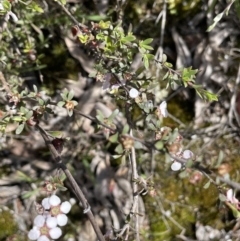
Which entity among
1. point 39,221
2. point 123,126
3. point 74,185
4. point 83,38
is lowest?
point 123,126

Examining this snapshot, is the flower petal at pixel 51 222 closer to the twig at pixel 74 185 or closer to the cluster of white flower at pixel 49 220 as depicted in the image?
the cluster of white flower at pixel 49 220

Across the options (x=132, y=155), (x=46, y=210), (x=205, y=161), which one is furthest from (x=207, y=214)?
(x=46, y=210)

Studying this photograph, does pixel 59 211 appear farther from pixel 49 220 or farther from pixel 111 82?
pixel 111 82

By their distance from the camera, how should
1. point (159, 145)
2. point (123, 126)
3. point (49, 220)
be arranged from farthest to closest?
point (123, 126)
point (49, 220)
point (159, 145)

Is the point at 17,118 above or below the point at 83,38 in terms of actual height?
below

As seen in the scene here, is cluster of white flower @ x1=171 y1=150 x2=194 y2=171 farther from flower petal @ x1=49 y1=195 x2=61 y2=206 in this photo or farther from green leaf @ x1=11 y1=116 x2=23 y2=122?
green leaf @ x1=11 y1=116 x2=23 y2=122

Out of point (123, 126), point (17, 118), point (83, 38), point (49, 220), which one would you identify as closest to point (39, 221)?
point (49, 220)

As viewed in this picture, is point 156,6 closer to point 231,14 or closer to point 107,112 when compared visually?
point 231,14

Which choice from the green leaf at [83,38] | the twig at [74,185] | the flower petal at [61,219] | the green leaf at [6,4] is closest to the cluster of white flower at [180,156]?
the twig at [74,185]
